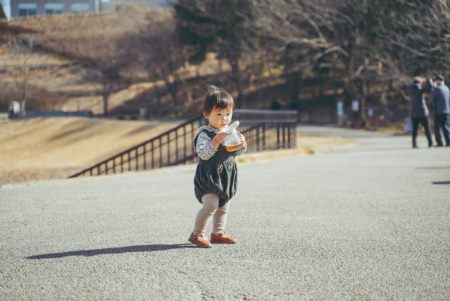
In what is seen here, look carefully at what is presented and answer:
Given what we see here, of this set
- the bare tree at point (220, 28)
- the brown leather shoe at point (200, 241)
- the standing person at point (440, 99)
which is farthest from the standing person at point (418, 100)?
the bare tree at point (220, 28)

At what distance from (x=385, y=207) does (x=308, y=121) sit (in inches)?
1566

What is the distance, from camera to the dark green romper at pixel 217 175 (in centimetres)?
448

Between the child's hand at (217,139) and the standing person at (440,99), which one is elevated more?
the standing person at (440,99)

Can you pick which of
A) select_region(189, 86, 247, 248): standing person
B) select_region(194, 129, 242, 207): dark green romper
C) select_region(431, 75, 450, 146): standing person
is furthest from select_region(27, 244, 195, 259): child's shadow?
select_region(431, 75, 450, 146): standing person

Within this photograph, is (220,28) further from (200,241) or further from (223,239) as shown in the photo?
(200,241)

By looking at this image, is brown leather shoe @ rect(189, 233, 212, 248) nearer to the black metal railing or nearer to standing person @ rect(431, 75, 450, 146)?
standing person @ rect(431, 75, 450, 146)

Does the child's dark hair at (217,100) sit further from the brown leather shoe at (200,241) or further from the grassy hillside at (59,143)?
the grassy hillside at (59,143)

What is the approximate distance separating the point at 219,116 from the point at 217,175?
0.44 meters

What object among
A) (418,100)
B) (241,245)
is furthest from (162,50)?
(241,245)

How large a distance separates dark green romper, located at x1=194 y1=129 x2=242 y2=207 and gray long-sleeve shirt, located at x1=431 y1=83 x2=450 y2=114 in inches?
456

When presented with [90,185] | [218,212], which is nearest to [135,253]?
[218,212]

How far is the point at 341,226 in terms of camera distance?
5309 millimetres

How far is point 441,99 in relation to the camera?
14.9 metres

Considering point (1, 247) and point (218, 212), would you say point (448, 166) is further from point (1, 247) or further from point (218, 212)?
point (1, 247)
